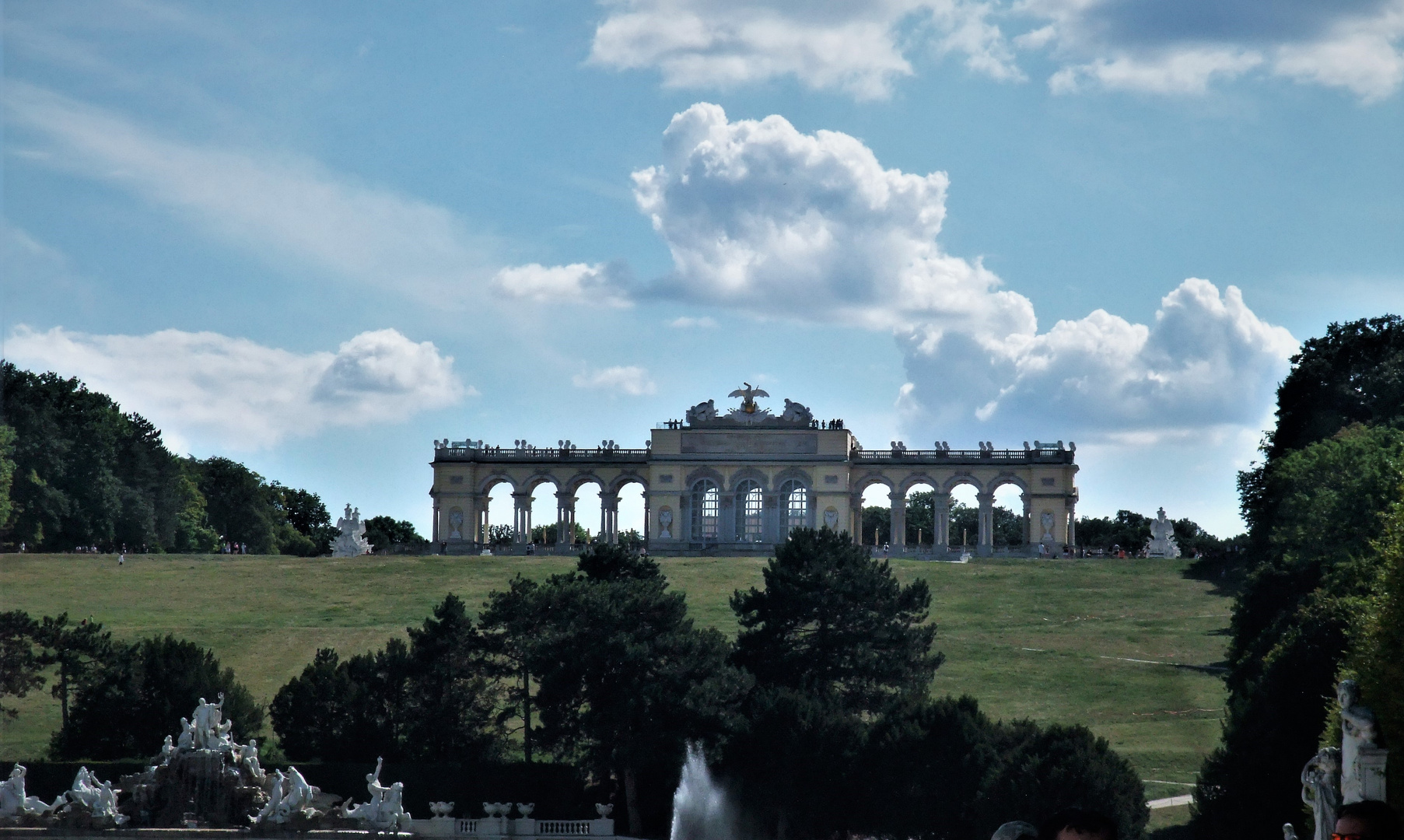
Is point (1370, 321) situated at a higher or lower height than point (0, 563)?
higher

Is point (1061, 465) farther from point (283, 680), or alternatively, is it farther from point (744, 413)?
point (283, 680)

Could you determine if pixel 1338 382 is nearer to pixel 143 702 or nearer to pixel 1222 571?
pixel 1222 571

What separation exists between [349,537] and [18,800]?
139 ft

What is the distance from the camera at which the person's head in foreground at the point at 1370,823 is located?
8.06 meters

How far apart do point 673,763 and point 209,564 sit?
36880 mm

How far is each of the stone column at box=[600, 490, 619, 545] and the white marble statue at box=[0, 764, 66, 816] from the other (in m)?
48.1

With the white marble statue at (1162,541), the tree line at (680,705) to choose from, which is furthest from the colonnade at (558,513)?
the tree line at (680,705)

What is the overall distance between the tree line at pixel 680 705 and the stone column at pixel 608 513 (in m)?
37.3

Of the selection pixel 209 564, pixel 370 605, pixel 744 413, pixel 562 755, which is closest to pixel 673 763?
pixel 562 755

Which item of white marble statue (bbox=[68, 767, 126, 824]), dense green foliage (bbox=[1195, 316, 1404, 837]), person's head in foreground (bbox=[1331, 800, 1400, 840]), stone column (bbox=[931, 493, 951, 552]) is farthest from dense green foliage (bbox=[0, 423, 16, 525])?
person's head in foreground (bbox=[1331, 800, 1400, 840])

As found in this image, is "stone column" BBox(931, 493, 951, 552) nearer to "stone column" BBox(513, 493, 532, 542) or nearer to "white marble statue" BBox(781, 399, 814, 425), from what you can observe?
"white marble statue" BBox(781, 399, 814, 425)

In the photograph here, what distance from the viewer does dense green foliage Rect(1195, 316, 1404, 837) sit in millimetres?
33875

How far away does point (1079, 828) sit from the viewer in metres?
7.07

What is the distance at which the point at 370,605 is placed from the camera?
63719 mm
